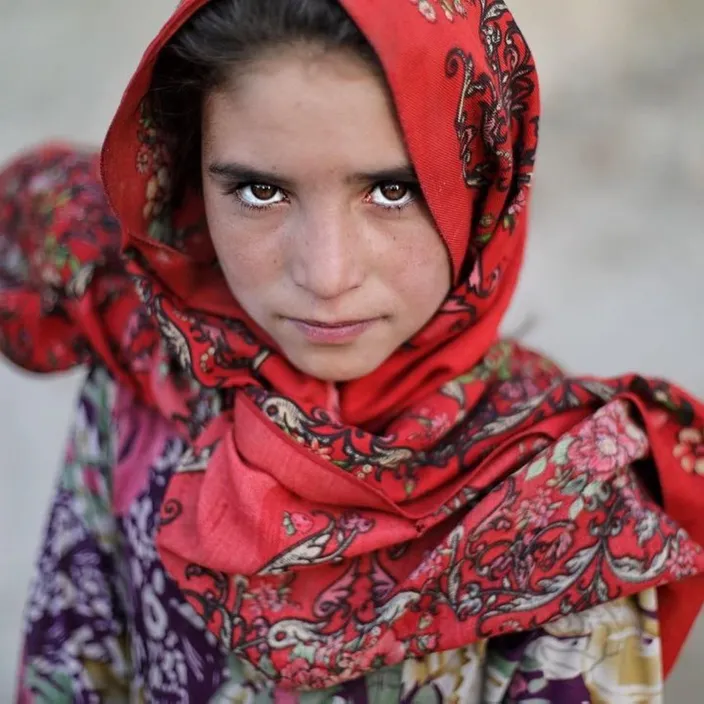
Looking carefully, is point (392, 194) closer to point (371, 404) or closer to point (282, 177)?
point (282, 177)

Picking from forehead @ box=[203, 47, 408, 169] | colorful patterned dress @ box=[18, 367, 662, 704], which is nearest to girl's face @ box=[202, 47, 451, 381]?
forehead @ box=[203, 47, 408, 169]

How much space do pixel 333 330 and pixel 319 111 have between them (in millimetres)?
172

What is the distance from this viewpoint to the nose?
67cm

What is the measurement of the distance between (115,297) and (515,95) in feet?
1.52

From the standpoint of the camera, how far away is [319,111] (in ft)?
2.11

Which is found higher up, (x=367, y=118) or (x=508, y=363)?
(x=367, y=118)

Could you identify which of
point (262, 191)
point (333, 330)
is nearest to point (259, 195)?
point (262, 191)

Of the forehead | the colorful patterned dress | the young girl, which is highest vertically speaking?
the forehead

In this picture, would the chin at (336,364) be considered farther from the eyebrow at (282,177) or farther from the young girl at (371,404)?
the eyebrow at (282,177)

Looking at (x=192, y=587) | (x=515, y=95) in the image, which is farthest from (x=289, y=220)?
(x=192, y=587)

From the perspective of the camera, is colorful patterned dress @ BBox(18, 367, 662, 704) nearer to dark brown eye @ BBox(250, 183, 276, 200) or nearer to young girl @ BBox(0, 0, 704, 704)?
young girl @ BBox(0, 0, 704, 704)

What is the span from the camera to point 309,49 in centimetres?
65

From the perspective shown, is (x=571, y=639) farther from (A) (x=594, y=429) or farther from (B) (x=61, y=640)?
(B) (x=61, y=640)

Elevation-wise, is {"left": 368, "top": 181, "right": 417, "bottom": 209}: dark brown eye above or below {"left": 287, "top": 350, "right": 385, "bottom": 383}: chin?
above
